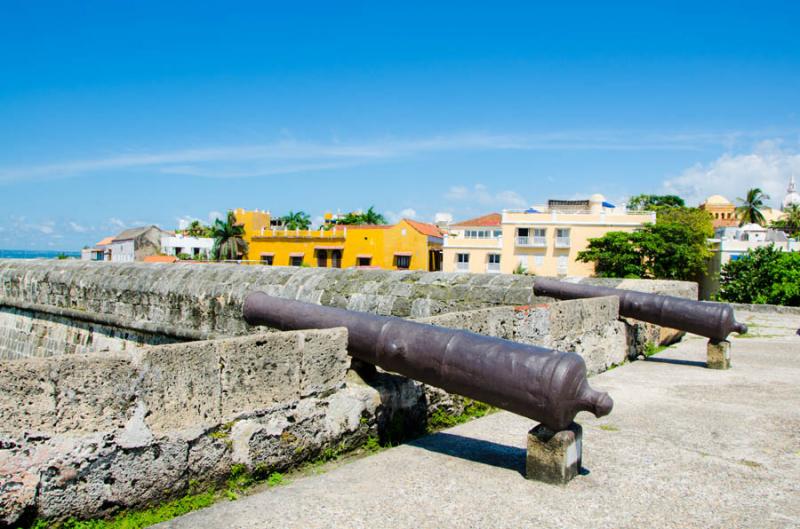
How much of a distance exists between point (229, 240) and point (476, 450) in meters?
63.5

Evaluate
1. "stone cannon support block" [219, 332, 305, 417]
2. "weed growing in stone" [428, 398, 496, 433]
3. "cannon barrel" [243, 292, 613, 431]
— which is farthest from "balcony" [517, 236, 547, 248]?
"stone cannon support block" [219, 332, 305, 417]

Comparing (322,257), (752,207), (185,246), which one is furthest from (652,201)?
(185,246)

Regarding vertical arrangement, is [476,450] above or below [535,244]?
below

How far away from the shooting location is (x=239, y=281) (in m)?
8.28

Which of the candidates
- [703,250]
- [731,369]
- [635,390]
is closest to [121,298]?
[635,390]

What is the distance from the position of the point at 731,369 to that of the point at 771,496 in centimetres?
384

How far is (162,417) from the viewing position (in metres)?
2.94

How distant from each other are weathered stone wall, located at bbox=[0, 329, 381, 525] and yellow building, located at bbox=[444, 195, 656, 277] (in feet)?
150

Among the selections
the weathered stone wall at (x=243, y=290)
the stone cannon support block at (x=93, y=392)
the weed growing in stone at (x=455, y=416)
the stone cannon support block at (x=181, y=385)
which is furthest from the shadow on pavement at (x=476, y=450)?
the weathered stone wall at (x=243, y=290)

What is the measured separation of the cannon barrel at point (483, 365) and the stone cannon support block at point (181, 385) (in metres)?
0.95

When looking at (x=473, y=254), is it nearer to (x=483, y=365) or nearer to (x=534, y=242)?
(x=534, y=242)

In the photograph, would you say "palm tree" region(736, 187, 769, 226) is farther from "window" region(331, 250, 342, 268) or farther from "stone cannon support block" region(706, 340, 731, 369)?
"stone cannon support block" region(706, 340, 731, 369)

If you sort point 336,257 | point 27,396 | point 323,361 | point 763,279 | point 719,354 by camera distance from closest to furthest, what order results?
point 27,396 < point 323,361 < point 719,354 < point 763,279 < point 336,257

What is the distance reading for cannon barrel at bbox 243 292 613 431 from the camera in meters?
3.12
